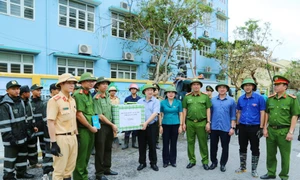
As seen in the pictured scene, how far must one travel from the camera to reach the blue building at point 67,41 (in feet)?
37.3

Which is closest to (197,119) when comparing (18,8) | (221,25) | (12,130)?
(12,130)

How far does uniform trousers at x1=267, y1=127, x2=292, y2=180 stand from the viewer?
4391 millimetres

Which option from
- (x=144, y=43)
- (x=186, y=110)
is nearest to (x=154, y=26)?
(x=144, y=43)

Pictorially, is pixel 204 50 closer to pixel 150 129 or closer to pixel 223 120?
pixel 223 120

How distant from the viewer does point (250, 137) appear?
4.75 metres

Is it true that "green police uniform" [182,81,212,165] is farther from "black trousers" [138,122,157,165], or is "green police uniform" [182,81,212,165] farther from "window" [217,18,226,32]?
"window" [217,18,226,32]

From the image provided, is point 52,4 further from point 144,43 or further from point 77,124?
point 77,124

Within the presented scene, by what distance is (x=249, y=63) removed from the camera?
20984 mm

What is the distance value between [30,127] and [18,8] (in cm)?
946

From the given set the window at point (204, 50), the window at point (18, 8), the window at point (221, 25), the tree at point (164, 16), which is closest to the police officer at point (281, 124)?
the tree at point (164, 16)

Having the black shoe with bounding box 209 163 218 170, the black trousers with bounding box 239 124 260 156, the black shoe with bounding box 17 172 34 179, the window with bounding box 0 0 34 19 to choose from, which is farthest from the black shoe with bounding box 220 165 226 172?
the window with bounding box 0 0 34 19

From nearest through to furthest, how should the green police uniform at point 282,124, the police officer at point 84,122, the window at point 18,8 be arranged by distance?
the police officer at point 84,122 → the green police uniform at point 282,124 → the window at point 18,8

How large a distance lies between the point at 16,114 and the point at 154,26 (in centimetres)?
1161

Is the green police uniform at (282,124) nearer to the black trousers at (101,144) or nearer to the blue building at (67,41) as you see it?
the black trousers at (101,144)
